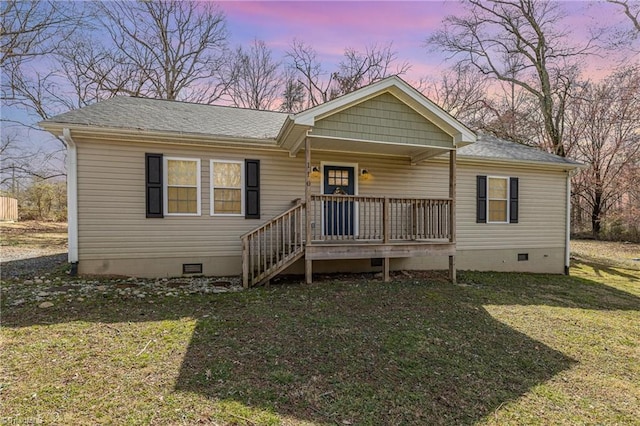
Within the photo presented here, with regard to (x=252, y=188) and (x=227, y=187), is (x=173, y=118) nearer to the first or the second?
(x=227, y=187)

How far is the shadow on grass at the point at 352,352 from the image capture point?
2764 mm

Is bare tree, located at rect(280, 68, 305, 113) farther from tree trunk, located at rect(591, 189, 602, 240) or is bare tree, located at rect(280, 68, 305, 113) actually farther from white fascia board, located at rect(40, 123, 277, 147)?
tree trunk, located at rect(591, 189, 602, 240)

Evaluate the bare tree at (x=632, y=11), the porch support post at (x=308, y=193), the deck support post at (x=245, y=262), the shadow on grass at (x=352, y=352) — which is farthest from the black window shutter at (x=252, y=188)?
the bare tree at (x=632, y=11)

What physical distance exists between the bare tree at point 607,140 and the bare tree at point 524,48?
1.64m

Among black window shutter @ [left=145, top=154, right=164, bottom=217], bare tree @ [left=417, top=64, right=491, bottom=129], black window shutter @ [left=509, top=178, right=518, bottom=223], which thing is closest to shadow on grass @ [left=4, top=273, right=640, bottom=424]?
black window shutter @ [left=145, top=154, right=164, bottom=217]

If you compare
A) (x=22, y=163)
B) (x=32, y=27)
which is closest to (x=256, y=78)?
(x=32, y=27)

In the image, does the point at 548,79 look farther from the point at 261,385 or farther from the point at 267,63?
the point at 261,385

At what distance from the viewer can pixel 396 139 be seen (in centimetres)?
664

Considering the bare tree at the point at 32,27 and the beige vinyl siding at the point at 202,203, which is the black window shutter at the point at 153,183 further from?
the bare tree at the point at 32,27

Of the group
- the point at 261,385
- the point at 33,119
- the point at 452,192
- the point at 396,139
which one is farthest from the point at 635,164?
the point at 33,119

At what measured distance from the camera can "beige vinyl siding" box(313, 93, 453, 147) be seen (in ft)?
20.7

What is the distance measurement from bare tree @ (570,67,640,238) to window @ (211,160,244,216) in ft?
58.6

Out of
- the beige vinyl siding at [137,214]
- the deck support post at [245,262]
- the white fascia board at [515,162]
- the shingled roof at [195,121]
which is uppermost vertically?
the shingled roof at [195,121]

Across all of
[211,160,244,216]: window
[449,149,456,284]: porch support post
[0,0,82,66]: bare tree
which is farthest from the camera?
[0,0,82,66]: bare tree
